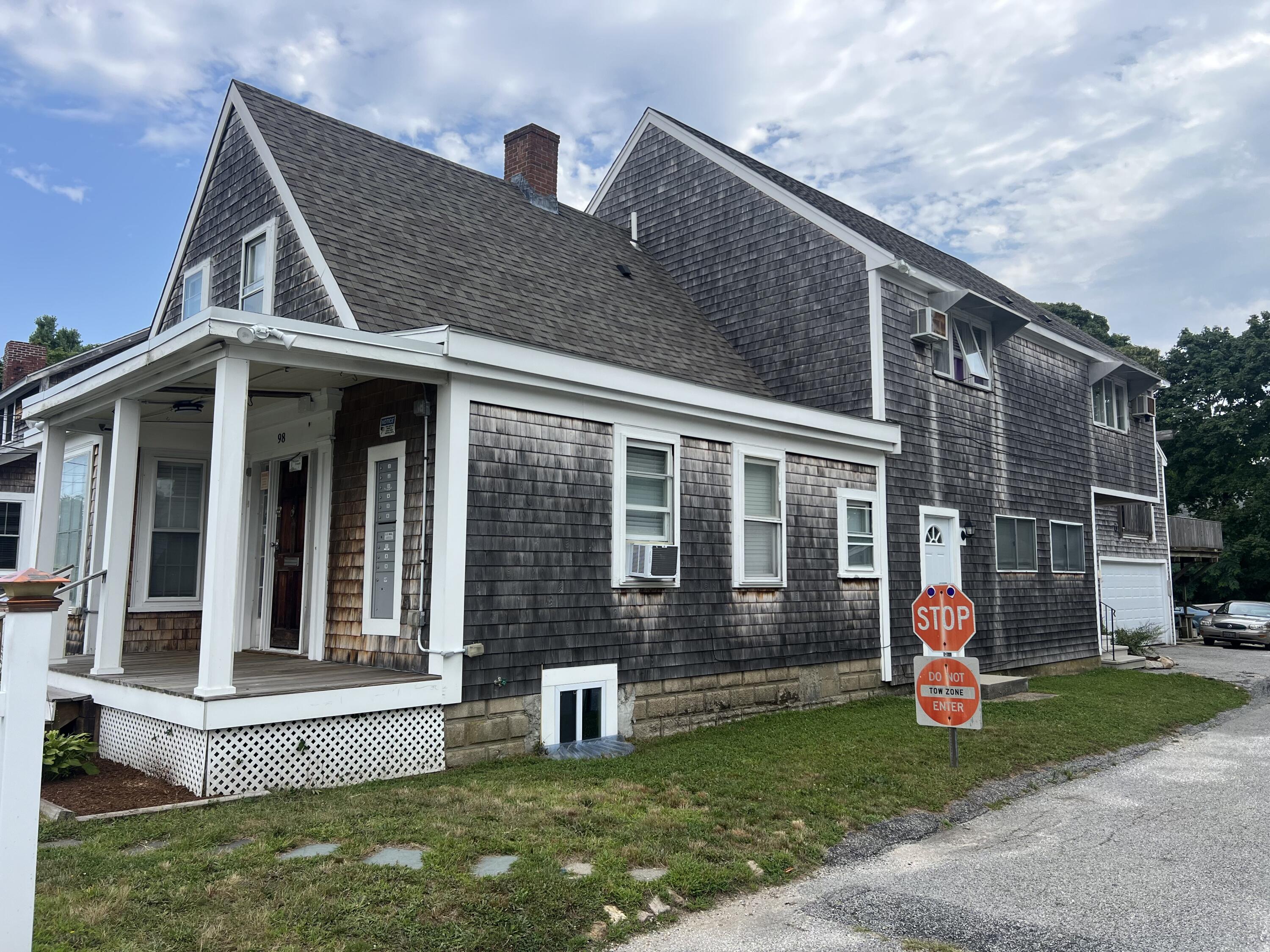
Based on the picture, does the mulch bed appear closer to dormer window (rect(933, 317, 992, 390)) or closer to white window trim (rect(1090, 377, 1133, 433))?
dormer window (rect(933, 317, 992, 390))

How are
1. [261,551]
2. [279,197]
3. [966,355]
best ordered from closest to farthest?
[279,197] < [261,551] < [966,355]

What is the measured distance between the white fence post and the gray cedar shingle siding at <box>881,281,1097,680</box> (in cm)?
1051

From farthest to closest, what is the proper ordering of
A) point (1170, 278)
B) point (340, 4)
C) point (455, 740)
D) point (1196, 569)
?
1. point (1196, 569)
2. point (1170, 278)
3. point (340, 4)
4. point (455, 740)

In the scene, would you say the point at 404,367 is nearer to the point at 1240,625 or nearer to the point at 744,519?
the point at 744,519

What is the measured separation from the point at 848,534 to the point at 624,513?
3.87m

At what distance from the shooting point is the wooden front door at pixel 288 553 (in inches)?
385

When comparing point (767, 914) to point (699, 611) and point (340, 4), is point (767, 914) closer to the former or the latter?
point (699, 611)

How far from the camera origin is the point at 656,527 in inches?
374

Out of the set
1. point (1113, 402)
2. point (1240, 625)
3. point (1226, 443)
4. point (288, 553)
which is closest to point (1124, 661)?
point (1113, 402)

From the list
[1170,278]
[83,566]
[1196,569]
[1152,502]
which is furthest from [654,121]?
[1196,569]

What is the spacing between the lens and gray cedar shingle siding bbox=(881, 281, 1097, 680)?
41.4 feet

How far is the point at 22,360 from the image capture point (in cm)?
2302

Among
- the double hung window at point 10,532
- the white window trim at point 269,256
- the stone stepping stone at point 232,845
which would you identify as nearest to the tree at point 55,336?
the double hung window at point 10,532

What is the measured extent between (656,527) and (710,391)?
159 cm
